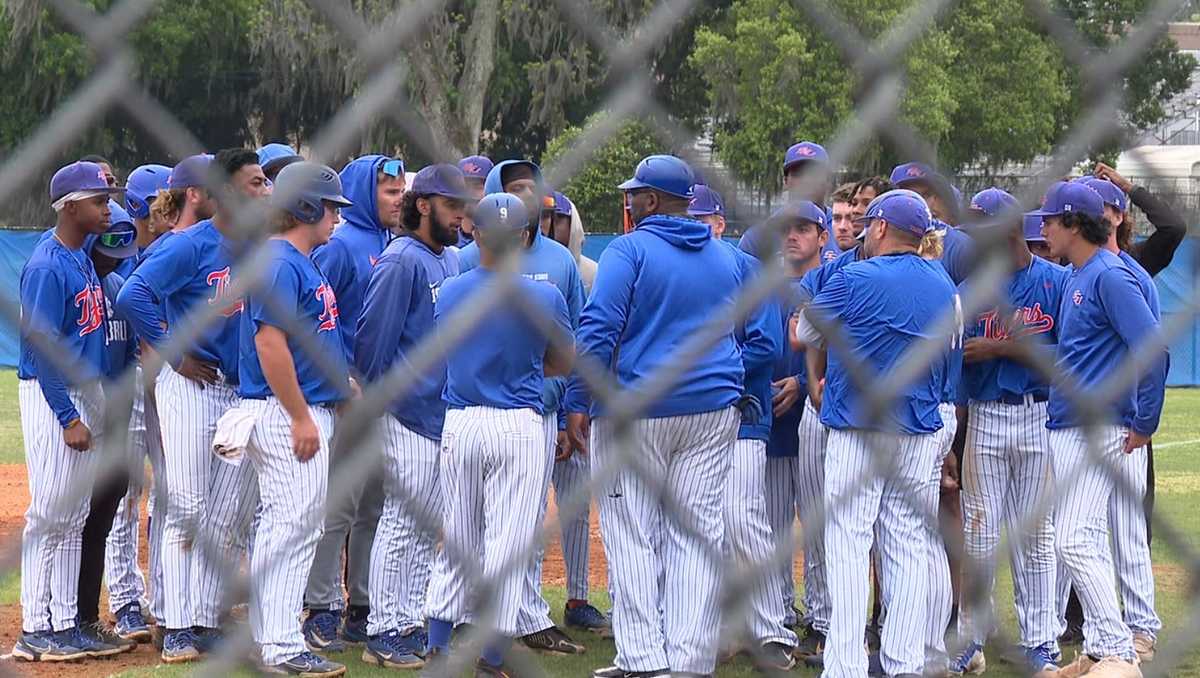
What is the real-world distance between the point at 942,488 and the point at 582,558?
163cm

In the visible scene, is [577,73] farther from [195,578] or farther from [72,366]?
[195,578]

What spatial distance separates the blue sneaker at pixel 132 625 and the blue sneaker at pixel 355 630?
2.64ft

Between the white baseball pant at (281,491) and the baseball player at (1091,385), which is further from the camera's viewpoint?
the baseball player at (1091,385)

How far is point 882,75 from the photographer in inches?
71.3

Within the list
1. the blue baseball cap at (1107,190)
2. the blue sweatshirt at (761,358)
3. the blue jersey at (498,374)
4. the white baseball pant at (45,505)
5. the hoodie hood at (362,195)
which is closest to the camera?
the blue jersey at (498,374)

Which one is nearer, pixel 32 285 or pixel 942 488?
pixel 32 285

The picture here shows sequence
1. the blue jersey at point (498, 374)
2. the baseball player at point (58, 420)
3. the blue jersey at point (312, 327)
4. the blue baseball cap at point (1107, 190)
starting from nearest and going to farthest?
1. the blue jersey at point (312, 327)
2. the blue jersey at point (498, 374)
3. the baseball player at point (58, 420)
4. the blue baseball cap at point (1107, 190)

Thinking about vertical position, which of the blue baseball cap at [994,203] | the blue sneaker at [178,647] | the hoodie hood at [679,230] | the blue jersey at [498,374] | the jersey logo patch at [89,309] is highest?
the hoodie hood at [679,230]

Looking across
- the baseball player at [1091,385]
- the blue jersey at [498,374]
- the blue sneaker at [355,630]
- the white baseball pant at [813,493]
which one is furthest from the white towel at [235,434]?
the baseball player at [1091,385]

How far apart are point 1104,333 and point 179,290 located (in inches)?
129

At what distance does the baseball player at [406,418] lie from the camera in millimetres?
5355

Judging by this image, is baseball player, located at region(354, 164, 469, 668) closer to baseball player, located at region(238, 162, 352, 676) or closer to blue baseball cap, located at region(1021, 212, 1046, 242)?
baseball player, located at region(238, 162, 352, 676)

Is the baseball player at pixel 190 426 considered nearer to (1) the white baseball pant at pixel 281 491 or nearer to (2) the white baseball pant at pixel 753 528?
(1) the white baseball pant at pixel 281 491

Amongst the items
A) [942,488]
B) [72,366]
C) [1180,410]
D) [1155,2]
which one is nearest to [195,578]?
[942,488]
